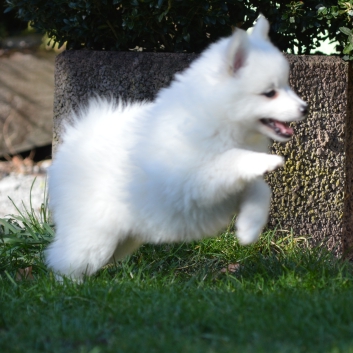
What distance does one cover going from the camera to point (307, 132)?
420 centimetres

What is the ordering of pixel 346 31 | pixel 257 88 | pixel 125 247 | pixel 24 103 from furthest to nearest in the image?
pixel 24 103 → pixel 346 31 → pixel 125 247 → pixel 257 88

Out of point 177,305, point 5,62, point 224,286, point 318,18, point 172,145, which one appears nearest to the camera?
point 177,305

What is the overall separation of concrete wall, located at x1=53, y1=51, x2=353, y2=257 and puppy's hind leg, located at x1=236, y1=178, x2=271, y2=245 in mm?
1302

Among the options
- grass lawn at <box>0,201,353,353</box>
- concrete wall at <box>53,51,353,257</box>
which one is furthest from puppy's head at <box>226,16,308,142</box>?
concrete wall at <box>53,51,353,257</box>

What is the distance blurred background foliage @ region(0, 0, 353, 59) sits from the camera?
4.18m

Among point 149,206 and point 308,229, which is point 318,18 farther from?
point 149,206

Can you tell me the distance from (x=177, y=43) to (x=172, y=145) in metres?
1.74

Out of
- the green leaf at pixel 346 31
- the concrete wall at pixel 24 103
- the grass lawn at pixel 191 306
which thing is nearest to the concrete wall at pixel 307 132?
the green leaf at pixel 346 31

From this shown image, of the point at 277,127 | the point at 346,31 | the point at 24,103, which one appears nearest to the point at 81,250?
the point at 277,127

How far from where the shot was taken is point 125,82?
4289 millimetres

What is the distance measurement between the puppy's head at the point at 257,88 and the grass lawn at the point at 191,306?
760 millimetres

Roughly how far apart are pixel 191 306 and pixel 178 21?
2228 mm

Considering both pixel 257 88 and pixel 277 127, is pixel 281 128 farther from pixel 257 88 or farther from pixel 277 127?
pixel 257 88

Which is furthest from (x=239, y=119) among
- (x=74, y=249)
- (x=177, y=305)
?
(x=74, y=249)
